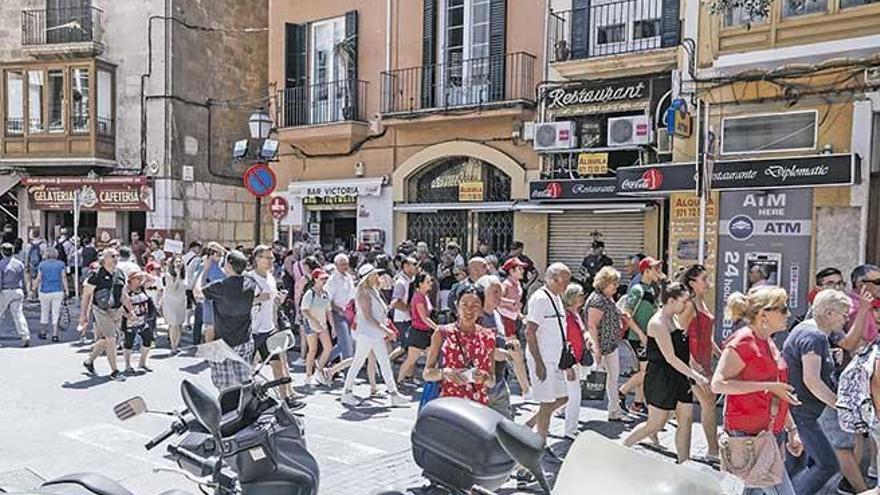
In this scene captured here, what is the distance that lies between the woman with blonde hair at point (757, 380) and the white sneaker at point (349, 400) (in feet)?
15.8

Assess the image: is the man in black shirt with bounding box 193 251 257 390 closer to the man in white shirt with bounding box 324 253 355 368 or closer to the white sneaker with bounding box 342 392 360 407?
the white sneaker with bounding box 342 392 360 407

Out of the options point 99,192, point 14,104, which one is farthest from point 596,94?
point 14,104

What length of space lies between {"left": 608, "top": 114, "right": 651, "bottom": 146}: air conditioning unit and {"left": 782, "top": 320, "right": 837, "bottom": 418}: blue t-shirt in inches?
301

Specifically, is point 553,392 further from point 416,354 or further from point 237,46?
point 237,46

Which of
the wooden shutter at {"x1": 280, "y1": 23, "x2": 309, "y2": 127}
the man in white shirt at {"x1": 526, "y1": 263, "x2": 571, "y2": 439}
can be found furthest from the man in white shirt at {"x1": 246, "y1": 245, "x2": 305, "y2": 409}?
the wooden shutter at {"x1": 280, "y1": 23, "x2": 309, "y2": 127}

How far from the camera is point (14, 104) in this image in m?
21.7

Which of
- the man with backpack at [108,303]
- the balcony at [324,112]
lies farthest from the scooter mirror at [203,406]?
the balcony at [324,112]

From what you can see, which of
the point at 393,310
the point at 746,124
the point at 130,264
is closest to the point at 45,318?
the point at 130,264

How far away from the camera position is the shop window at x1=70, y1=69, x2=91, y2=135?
2081cm

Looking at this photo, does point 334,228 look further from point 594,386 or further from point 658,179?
point 594,386

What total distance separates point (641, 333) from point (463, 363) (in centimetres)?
349

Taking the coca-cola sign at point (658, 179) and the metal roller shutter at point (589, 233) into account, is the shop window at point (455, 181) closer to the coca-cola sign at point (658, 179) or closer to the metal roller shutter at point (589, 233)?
the metal roller shutter at point (589, 233)

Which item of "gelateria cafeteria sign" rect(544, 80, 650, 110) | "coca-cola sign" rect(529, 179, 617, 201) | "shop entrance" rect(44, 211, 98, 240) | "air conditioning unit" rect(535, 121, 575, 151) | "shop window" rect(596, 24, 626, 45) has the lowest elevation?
"shop entrance" rect(44, 211, 98, 240)

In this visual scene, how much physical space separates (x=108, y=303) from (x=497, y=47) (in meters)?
8.79
